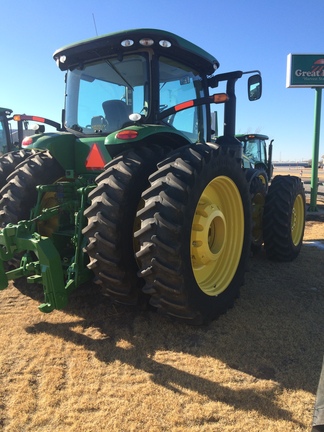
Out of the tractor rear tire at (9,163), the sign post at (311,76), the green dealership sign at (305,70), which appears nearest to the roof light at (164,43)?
the tractor rear tire at (9,163)

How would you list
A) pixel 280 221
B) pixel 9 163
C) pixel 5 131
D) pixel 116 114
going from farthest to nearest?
pixel 5 131 → pixel 280 221 → pixel 9 163 → pixel 116 114

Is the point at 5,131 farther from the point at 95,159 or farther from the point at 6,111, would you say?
the point at 95,159

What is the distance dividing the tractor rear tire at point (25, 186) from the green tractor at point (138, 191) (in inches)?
0.4

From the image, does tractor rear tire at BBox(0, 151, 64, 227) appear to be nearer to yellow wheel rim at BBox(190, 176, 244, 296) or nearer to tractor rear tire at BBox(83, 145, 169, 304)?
tractor rear tire at BBox(83, 145, 169, 304)

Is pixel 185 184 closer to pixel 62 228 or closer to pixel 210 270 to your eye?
pixel 210 270

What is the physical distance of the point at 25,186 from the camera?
330cm

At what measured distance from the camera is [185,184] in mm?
2424

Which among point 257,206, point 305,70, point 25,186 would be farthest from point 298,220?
point 305,70

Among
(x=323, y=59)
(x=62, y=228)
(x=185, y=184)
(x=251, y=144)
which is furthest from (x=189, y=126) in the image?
(x=251, y=144)

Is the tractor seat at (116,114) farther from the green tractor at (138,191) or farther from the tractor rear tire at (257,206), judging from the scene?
the tractor rear tire at (257,206)

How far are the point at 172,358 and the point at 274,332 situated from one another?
0.95 meters

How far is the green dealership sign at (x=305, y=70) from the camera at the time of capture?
9461 millimetres

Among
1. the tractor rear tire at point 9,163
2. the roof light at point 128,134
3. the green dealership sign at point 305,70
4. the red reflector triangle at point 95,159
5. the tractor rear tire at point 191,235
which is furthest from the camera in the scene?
the green dealership sign at point 305,70

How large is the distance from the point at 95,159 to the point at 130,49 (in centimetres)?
107
